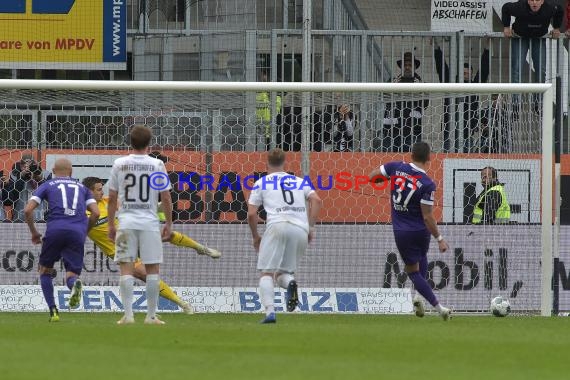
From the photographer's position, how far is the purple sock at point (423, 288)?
15336 millimetres

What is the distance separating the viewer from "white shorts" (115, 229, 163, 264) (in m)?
13.5

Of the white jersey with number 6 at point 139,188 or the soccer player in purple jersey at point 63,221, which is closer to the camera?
the white jersey with number 6 at point 139,188

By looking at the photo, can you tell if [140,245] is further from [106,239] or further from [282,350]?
[106,239]

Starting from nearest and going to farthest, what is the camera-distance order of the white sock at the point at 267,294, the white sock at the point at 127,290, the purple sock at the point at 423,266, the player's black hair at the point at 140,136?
the player's black hair at the point at 140,136 → the white sock at the point at 127,290 → the white sock at the point at 267,294 → the purple sock at the point at 423,266

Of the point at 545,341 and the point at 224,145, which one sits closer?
the point at 545,341

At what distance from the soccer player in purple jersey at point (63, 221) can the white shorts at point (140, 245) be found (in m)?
1.66

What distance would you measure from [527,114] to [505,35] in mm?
4347

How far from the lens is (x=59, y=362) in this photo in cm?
938

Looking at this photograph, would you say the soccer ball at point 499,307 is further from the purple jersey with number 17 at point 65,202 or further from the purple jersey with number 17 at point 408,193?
the purple jersey with number 17 at point 65,202

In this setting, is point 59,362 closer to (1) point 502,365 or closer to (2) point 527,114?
(1) point 502,365

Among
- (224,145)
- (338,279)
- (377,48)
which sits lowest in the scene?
(338,279)

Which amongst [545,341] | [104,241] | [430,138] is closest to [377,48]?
[430,138]

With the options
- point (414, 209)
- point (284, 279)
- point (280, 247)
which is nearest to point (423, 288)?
point (414, 209)

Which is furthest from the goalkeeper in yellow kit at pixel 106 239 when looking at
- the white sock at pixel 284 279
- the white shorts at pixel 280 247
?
the white shorts at pixel 280 247
